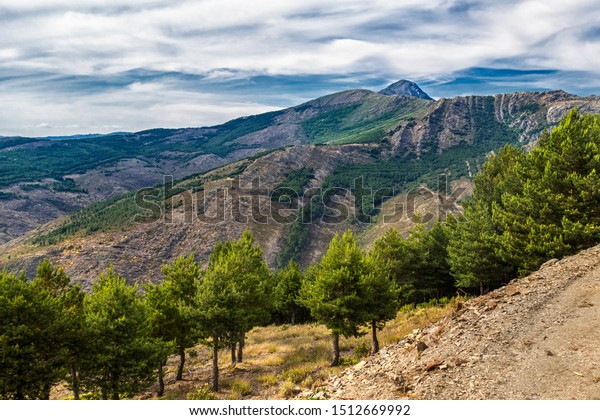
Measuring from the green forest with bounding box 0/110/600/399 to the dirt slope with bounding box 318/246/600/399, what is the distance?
8.49 metres

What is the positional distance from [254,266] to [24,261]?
146m

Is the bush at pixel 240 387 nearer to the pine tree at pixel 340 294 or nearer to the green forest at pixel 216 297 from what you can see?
the green forest at pixel 216 297

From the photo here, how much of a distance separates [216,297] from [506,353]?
58.8ft

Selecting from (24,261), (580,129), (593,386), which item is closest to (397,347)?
(593,386)

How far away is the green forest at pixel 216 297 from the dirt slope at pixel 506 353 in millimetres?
8487

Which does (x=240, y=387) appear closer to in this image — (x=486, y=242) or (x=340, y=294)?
(x=340, y=294)

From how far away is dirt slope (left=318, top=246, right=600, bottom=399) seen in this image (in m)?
11.1

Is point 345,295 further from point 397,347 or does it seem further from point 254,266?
point 254,266

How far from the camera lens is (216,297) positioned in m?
25.5

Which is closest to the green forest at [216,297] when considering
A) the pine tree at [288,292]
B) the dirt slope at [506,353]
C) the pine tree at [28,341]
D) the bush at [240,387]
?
the pine tree at [28,341]

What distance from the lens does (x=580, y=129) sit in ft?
89.4

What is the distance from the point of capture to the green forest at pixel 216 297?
2059 cm

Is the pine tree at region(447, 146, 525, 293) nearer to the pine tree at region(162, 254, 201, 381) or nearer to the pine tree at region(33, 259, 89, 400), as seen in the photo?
the pine tree at region(162, 254, 201, 381)

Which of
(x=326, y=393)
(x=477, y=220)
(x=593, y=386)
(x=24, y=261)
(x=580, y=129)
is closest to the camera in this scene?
(x=593, y=386)
